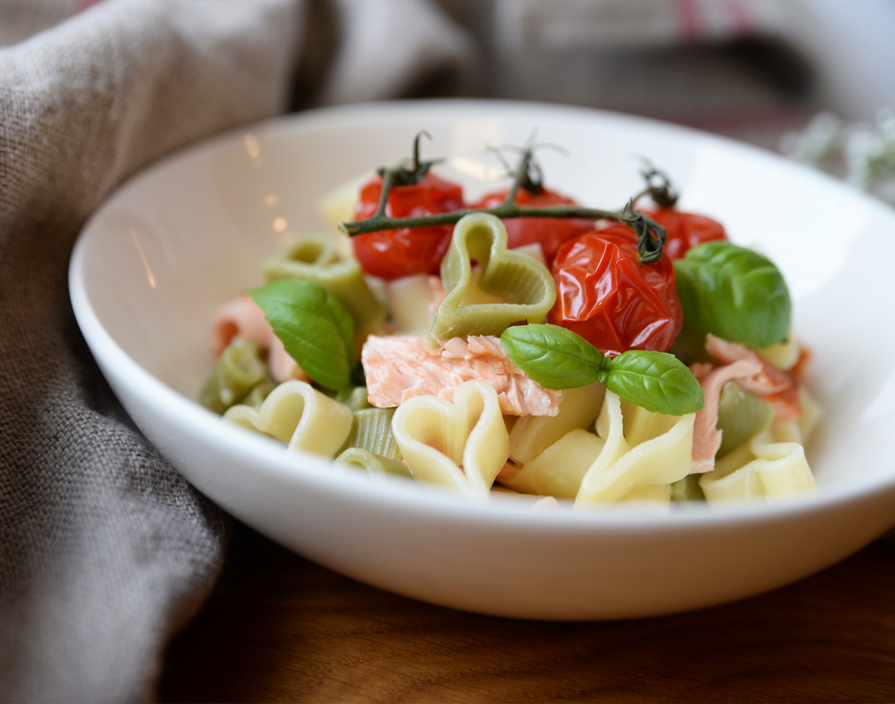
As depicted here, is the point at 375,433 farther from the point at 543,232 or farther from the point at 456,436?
the point at 543,232

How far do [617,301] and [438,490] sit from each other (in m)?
0.50

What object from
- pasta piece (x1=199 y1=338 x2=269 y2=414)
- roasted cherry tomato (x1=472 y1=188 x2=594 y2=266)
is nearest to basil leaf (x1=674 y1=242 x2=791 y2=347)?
roasted cherry tomato (x1=472 y1=188 x2=594 y2=266)

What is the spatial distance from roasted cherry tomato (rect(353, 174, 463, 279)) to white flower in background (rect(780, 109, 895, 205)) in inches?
56.2

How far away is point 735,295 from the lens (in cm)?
144

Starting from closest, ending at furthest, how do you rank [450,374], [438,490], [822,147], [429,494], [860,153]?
[429,494] → [438,490] → [450,374] → [860,153] → [822,147]

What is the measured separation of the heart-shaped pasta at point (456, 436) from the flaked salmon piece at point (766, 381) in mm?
535

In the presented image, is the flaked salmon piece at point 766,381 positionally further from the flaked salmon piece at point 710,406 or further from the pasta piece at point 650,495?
the pasta piece at point 650,495

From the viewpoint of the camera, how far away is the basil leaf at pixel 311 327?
149 centimetres

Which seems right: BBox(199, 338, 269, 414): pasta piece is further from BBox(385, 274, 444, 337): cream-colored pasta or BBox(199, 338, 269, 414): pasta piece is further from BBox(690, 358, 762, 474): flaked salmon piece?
BBox(690, 358, 762, 474): flaked salmon piece

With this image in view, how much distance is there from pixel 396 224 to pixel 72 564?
0.85 metres

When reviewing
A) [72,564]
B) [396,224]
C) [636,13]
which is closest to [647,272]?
[396,224]

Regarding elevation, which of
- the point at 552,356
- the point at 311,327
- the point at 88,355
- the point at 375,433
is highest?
the point at 552,356

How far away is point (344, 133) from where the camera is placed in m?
2.41

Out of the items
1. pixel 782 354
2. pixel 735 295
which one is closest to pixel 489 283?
pixel 735 295
